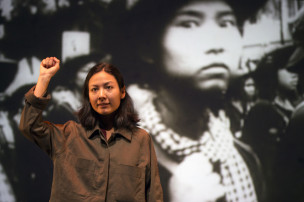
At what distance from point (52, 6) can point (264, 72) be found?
1463 mm

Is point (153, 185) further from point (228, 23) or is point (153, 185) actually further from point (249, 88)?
point (228, 23)

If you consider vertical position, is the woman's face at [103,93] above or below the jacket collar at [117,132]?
above

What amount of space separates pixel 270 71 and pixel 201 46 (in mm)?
484

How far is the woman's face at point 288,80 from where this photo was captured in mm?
2373

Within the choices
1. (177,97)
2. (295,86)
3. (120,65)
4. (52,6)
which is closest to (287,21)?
(295,86)

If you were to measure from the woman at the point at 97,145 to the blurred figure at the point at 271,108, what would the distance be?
1.04 meters

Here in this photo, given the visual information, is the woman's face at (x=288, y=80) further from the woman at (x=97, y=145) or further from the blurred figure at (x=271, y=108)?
the woman at (x=97, y=145)

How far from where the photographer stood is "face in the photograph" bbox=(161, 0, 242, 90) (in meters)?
2.35

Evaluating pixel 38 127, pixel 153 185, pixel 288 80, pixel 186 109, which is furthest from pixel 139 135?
pixel 288 80

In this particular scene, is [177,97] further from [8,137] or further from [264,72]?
[8,137]

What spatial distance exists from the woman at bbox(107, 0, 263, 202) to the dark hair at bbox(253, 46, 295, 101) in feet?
0.57

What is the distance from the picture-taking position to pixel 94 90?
1.46 meters

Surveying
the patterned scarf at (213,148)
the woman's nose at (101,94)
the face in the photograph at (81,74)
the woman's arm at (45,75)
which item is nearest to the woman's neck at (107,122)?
the woman's nose at (101,94)

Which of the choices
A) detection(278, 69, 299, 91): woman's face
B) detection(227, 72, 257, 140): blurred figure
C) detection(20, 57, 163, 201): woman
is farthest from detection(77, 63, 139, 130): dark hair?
detection(278, 69, 299, 91): woman's face
